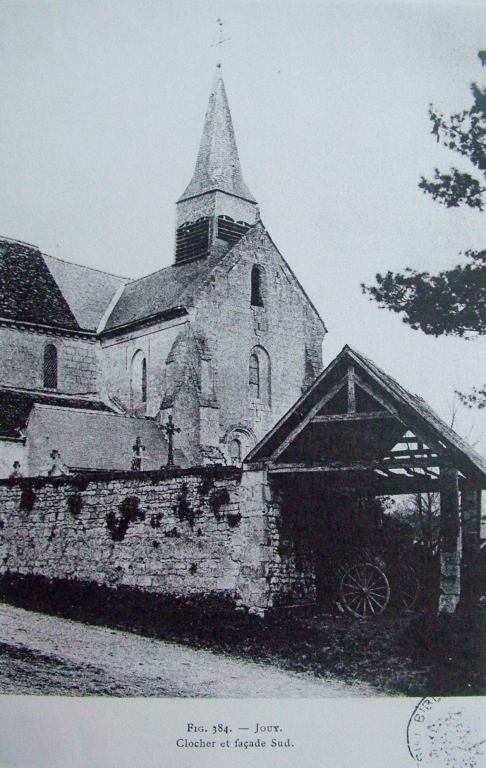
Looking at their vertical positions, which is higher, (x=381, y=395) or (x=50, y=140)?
(x=50, y=140)

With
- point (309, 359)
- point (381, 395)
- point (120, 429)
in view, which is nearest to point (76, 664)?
point (381, 395)

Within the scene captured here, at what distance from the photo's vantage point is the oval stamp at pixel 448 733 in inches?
324

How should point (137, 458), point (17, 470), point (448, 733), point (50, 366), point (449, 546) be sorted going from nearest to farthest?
point (448, 733) → point (449, 546) → point (17, 470) → point (137, 458) → point (50, 366)

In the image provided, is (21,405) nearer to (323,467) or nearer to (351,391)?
(323,467)

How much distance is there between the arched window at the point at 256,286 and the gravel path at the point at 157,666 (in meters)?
17.8

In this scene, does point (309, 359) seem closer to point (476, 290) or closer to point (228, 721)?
point (476, 290)

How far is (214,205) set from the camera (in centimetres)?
2998

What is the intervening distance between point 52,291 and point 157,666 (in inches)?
686

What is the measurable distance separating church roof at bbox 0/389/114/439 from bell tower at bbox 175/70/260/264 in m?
7.08

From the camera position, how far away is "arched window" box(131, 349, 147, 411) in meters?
27.4

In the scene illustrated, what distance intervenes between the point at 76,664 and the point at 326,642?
307 centimetres

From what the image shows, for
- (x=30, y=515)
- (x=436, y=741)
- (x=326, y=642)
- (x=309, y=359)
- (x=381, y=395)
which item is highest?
(x=309, y=359)

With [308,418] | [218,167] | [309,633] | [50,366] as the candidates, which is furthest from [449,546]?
[218,167]

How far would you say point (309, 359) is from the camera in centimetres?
2862
